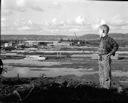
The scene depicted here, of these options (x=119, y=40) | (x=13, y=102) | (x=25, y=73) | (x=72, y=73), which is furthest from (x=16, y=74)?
(x=119, y=40)

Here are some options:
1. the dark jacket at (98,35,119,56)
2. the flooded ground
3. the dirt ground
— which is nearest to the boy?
the dark jacket at (98,35,119,56)

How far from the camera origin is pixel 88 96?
7.29 m

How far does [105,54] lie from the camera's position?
312 inches

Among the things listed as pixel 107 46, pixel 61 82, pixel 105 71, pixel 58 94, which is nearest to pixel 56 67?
pixel 61 82

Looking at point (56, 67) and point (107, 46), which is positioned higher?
point (107, 46)

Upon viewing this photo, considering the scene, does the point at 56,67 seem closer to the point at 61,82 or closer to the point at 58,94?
the point at 61,82

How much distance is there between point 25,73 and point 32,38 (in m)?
1.40

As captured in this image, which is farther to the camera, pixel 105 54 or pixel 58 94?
pixel 105 54

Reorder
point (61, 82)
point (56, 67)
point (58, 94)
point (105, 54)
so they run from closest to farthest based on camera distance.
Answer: point (58, 94) → point (105, 54) → point (61, 82) → point (56, 67)

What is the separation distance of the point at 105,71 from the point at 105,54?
1.72ft

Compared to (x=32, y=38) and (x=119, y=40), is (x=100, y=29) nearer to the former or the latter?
(x=119, y=40)

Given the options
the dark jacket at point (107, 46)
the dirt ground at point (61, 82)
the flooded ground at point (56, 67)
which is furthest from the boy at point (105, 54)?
the flooded ground at point (56, 67)

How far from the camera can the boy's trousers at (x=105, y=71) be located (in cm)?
792

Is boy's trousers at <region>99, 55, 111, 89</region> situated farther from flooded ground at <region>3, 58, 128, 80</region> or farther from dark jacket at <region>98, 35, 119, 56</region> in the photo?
flooded ground at <region>3, 58, 128, 80</region>
